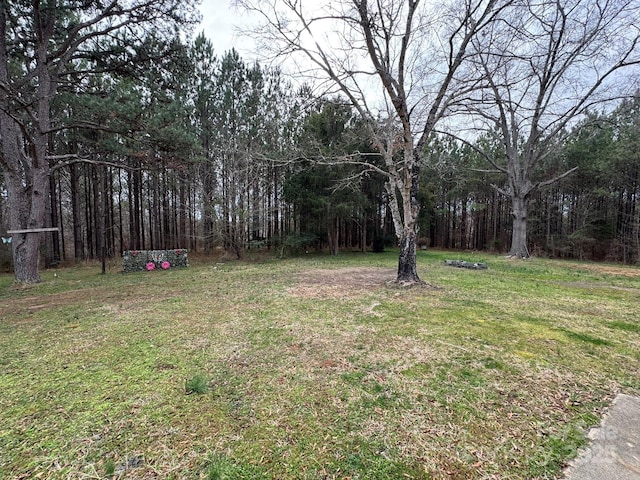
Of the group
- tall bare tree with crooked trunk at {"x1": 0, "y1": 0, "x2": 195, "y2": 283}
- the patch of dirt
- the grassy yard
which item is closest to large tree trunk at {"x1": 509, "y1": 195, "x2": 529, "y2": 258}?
the patch of dirt

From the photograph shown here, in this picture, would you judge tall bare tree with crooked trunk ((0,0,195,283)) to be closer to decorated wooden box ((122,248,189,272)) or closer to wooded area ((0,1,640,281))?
wooded area ((0,1,640,281))

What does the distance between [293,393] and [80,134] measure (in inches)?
548

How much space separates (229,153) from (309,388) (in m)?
12.4

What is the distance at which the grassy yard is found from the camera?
147 cm

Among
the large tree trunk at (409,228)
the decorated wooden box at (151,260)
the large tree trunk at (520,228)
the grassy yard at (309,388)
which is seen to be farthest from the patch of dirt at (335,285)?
the large tree trunk at (520,228)

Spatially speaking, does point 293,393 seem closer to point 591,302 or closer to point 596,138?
point 591,302

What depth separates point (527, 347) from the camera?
9.37 feet

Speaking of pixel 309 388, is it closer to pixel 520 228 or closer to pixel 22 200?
pixel 22 200

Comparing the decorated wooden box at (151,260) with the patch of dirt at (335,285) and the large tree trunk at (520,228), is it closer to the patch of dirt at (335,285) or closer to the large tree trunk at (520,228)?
the patch of dirt at (335,285)

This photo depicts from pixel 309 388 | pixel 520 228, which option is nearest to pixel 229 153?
pixel 309 388

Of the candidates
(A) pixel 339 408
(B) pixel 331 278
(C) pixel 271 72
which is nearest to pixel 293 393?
(A) pixel 339 408

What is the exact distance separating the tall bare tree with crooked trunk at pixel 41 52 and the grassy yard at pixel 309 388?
4069mm

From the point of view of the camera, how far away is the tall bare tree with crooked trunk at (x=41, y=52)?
6875 mm

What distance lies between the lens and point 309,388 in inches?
84.7
